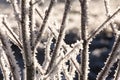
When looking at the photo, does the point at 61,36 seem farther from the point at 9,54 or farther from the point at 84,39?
the point at 9,54

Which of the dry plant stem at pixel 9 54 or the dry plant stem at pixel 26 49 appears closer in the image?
the dry plant stem at pixel 26 49

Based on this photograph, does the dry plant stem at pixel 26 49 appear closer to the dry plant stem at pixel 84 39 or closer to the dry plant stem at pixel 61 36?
the dry plant stem at pixel 61 36

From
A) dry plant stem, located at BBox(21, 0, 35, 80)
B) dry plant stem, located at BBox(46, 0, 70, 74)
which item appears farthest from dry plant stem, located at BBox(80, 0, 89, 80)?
dry plant stem, located at BBox(21, 0, 35, 80)

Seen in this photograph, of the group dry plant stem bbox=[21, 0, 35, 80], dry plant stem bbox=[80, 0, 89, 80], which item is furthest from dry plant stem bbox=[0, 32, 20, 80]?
dry plant stem bbox=[80, 0, 89, 80]

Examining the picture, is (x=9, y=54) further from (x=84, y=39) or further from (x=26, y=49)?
(x=84, y=39)

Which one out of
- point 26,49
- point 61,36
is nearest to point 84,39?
point 61,36

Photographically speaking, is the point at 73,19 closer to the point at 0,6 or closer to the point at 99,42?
the point at 99,42

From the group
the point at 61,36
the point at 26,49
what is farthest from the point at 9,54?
the point at 61,36

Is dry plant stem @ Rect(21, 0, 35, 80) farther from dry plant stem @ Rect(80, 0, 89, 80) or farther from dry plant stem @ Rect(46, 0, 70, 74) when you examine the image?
dry plant stem @ Rect(80, 0, 89, 80)

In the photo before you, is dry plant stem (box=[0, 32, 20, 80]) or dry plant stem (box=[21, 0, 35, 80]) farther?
dry plant stem (box=[0, 32, 20, 80])

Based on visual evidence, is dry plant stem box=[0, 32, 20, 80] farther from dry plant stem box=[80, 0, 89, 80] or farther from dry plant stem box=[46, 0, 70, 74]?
dry plant stem box=[80, 0, 89, 80]

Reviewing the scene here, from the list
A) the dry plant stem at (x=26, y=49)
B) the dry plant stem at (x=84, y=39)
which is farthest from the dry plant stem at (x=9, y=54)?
the dry plant stem at (x=84, y=39)
